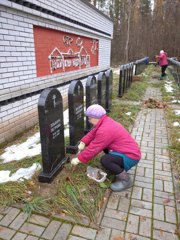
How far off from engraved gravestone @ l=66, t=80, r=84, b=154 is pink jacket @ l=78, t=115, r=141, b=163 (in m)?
1.00

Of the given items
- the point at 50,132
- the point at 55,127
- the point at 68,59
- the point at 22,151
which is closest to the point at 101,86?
the point at 68,59

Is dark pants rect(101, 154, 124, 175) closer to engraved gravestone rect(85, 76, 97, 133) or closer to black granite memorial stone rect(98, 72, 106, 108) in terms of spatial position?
engraved gravestone rect(85, 76, 97, 133)

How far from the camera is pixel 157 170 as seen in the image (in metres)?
3.52

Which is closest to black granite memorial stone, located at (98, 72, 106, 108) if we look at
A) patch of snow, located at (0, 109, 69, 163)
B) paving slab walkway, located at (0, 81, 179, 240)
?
patch of snow, located at (0, 109, 69, 163)

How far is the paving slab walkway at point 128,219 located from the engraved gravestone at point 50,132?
2.32ft

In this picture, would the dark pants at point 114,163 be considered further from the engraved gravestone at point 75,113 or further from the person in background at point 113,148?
the engraved gravestone at point 75,113

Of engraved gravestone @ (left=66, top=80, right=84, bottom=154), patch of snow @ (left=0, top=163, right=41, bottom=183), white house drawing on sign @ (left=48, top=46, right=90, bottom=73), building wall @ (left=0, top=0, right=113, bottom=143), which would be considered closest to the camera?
patch of snow @ (left=0, top=163, right=41, bottom=183)

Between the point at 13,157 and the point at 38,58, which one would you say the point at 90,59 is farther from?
the point at 13,157

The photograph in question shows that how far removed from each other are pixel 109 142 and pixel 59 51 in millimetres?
4851

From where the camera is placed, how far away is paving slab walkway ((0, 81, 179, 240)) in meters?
2.30

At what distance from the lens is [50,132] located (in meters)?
3.10

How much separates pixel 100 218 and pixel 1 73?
337 cm

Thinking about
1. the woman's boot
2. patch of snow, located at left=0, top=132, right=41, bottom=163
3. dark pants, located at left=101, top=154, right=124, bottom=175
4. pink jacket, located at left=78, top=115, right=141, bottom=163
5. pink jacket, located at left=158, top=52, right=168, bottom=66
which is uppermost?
pink jacket, located at left=158, top=52, right=168, bottom=66

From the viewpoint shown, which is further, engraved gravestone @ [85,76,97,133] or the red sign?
the red sign
